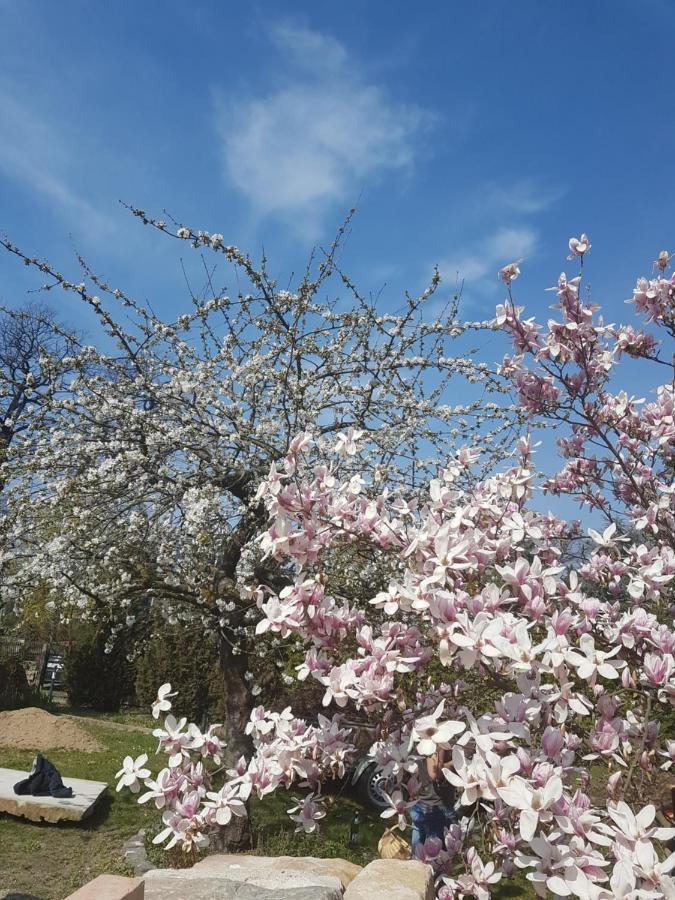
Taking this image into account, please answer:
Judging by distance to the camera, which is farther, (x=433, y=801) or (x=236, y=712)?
(x=236, y=712)

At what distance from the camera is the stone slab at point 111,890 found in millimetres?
1913

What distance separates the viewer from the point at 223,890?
A: 2389 mm

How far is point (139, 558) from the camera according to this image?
5.89 meters

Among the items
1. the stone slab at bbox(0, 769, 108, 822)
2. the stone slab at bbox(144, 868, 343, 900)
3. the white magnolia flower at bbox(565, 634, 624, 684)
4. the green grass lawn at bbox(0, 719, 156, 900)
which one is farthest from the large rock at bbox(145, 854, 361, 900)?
the stone slab at bbox(0, 769, 108, 822)

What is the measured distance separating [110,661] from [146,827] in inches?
401

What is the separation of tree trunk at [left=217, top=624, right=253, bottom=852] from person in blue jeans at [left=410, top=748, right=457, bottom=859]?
2102 millimetres

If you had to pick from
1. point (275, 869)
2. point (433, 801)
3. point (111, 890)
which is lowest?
point (275, 869)

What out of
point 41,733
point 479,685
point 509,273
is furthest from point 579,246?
point 41,733

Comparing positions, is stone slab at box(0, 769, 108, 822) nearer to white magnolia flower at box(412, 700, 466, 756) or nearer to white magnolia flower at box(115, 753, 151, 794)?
white magnolia flower at box(115, 753, 151, 794)

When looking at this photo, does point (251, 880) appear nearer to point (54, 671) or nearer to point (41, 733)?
point (41, 733)

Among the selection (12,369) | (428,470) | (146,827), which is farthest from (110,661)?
(428,470)

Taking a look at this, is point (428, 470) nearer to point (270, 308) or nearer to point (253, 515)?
point (253, 515)

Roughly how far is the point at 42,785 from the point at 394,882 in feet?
20.2

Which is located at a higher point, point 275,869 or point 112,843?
point 275,869
